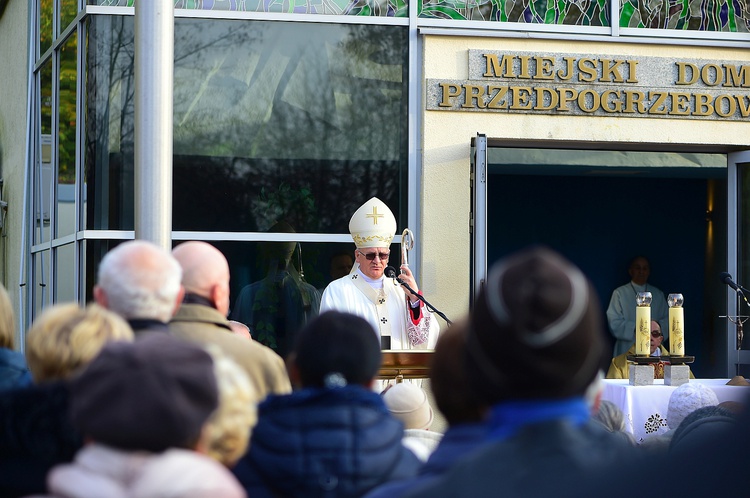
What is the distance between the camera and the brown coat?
3.61 m

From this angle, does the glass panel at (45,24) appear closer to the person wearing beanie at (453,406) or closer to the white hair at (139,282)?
the white hair at (139,282)

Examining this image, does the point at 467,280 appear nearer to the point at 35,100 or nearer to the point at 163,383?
the point at 35,100

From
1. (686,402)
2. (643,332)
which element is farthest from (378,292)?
(686,402)

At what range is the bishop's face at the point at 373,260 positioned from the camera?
8.04m

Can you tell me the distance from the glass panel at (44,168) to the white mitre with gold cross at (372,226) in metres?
3.48

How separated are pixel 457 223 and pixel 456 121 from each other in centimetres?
85

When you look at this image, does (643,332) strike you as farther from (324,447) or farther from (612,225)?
(612,225)

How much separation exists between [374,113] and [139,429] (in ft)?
24.4

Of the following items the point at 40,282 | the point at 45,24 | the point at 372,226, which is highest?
the point at 45,24

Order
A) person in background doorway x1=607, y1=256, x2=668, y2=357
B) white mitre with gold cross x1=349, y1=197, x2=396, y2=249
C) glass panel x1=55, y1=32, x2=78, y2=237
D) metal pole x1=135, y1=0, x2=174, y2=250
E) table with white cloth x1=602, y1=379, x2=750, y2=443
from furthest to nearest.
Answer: person in background doorway x1=607, y1=256, x2=668, y2=357, glass panel x1=55, y1=32, x2=78, y2=237, white mitre with gold cross x1=349, y1=197, x2=396, y2=249, table with white cloth x1=602, y1=379, x2=750, y2=443, metal pole x1=135, y1=0, x2=174, y2=250

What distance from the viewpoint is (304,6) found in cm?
908

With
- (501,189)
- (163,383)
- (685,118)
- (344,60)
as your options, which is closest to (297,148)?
(344,60)

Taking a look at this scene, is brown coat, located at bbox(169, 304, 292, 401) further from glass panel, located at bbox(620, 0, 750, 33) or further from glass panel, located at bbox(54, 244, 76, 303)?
glass panel, located at bbox(620, 0, 750, 33)

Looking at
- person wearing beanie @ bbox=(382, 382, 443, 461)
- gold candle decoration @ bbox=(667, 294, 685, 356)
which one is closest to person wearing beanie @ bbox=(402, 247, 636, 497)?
person wearing beanie @ bbox=(382, 382, 443, 461)
